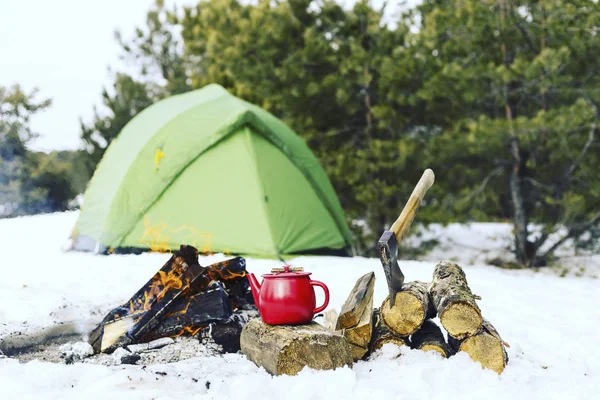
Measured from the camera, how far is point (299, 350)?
2789 mm

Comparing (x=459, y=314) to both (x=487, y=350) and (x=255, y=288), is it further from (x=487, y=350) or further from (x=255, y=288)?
(x=255, y=288)

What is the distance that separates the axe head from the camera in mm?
3012

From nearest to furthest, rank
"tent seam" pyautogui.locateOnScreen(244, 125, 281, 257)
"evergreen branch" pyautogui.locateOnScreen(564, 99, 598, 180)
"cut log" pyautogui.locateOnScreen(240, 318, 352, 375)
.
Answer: "cut log" pyautogui.locateOnScreen(240, 318, 352, 375)
"tent seam" pyautogui.locateOnScreen(244, 125, 281, 257)
"evergreen branch" pyautogui.locateOnScreen(564, 99, 598, 180)

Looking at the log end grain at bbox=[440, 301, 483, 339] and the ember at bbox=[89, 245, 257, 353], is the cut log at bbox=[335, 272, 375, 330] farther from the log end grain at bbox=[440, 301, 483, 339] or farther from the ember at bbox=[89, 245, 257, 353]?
the ember at bbox=[89, 245, 257, 353]

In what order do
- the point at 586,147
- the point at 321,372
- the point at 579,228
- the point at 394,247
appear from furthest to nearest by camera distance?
the point at 579,228
the point at 586,147
the point at 394,247
the point at 321,372

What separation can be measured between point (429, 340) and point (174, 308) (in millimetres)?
1573

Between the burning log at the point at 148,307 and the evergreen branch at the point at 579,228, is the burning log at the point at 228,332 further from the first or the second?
the evergreen branch at the point at 579,228

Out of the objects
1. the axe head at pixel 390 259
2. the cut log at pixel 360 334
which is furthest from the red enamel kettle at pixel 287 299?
the axe head at pixel 390 259

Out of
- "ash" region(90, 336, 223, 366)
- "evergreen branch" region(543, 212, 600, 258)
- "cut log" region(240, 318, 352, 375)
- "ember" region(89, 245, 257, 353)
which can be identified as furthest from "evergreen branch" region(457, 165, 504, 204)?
"cut log" region(240, 318, 352, 375)

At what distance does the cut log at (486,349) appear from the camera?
9.71 feet

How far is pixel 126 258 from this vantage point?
6.31 metres

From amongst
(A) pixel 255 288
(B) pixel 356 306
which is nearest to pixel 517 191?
(B) pixel 356 306

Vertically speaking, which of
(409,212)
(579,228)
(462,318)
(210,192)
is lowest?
(579,228)

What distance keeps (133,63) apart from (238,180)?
14.9m
